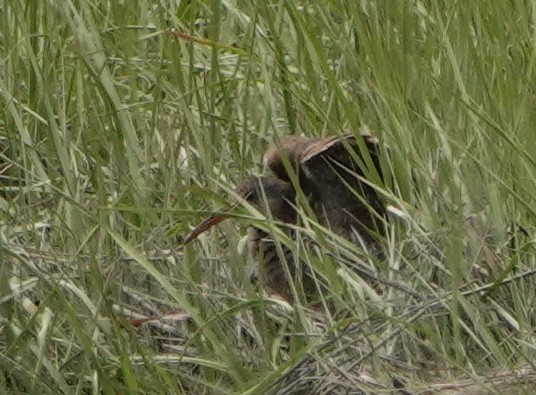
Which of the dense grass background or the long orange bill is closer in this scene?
the dense grass background

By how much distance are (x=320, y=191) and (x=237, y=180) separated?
25 centimetres

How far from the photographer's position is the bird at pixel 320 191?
245cm

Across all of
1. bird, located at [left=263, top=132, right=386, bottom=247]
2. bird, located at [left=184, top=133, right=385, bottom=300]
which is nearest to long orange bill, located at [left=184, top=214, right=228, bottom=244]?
bird, located at [left=184, top=133, right=385, bottom=300]

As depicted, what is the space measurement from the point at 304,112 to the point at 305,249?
1.76 ft

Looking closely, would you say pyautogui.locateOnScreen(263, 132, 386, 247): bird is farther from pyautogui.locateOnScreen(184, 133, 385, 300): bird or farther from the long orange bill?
the long orange bill

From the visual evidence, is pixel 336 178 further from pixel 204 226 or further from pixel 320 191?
pixel 204 226

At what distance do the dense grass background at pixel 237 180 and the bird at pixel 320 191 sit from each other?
42 millimetres

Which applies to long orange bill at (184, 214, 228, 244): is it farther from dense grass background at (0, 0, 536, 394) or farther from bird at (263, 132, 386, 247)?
bird at (263, 132, 386, 247)

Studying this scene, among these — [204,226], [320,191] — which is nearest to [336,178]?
[320,191]

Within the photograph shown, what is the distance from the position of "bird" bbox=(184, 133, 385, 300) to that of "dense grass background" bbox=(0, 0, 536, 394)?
4 centimetres

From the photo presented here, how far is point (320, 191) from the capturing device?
2494mm

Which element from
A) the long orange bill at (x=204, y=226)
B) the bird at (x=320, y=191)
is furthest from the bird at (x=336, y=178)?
the long orange bill at (x=204, y=226)

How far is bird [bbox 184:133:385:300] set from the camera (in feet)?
8.05

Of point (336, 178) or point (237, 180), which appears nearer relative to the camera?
point (336, 178)
